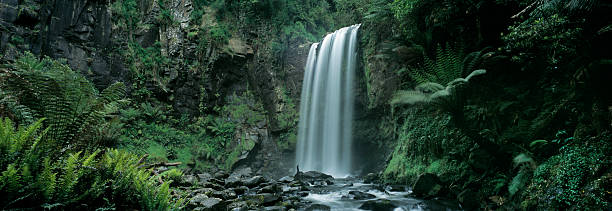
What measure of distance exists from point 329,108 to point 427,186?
8486 mm

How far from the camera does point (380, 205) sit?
5.28 metres

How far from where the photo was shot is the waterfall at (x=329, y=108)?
520 inches

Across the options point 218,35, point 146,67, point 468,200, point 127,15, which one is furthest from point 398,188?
point 127,15

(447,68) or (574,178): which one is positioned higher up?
(447,68)

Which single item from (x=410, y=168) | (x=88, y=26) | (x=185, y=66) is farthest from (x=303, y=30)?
(x=410, y=168)

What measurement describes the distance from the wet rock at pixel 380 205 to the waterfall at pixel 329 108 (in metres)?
7.20

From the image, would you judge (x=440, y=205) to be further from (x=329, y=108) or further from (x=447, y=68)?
(x=329, y=108)

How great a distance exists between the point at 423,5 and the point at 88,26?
13.7m

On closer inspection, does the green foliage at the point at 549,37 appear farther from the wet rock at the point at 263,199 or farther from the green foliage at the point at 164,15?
the green foliage at the point at 164,15

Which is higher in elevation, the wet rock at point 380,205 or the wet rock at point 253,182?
the wet rock at point 380,205

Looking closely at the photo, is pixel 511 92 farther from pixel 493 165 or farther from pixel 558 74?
pixel 493 165

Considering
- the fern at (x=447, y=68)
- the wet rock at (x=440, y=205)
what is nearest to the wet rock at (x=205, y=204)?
the wet rock at (x=440, y=205)

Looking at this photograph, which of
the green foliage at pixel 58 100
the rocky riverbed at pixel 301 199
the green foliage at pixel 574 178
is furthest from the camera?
the rocky riverbed at pixel 301 199

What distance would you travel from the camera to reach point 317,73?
15062mm
